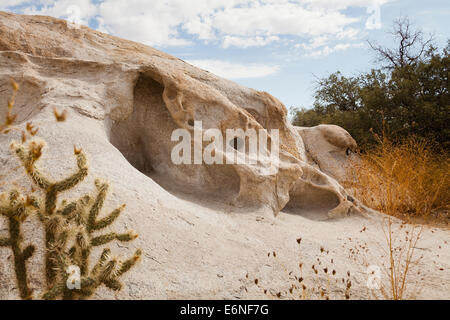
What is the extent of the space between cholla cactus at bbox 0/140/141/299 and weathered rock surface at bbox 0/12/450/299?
0.69 meters

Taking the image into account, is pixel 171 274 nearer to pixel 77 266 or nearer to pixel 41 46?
pixel 77 266

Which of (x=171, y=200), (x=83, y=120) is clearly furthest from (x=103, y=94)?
(x=171, y=200)

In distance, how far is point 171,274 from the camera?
8.91 ft

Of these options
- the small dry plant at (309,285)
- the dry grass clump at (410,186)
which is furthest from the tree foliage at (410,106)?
the small dry plant at (309,285)

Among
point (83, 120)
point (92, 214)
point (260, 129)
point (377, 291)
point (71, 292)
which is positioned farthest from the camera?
point (260, 129)

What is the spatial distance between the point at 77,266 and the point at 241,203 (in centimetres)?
326

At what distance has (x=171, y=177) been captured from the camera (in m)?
5.17

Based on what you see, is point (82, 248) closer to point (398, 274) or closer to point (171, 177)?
point (398, 274)

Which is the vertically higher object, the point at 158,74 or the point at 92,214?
the point at 158,74

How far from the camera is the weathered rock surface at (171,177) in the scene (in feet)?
9.39

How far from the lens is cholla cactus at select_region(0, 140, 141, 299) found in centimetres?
169

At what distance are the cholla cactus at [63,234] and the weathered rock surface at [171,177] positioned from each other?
692 millimetres

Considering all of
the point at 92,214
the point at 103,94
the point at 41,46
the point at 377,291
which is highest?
the point at 41,46

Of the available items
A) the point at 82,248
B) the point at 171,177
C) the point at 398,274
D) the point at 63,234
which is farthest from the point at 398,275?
the point at 171,177
